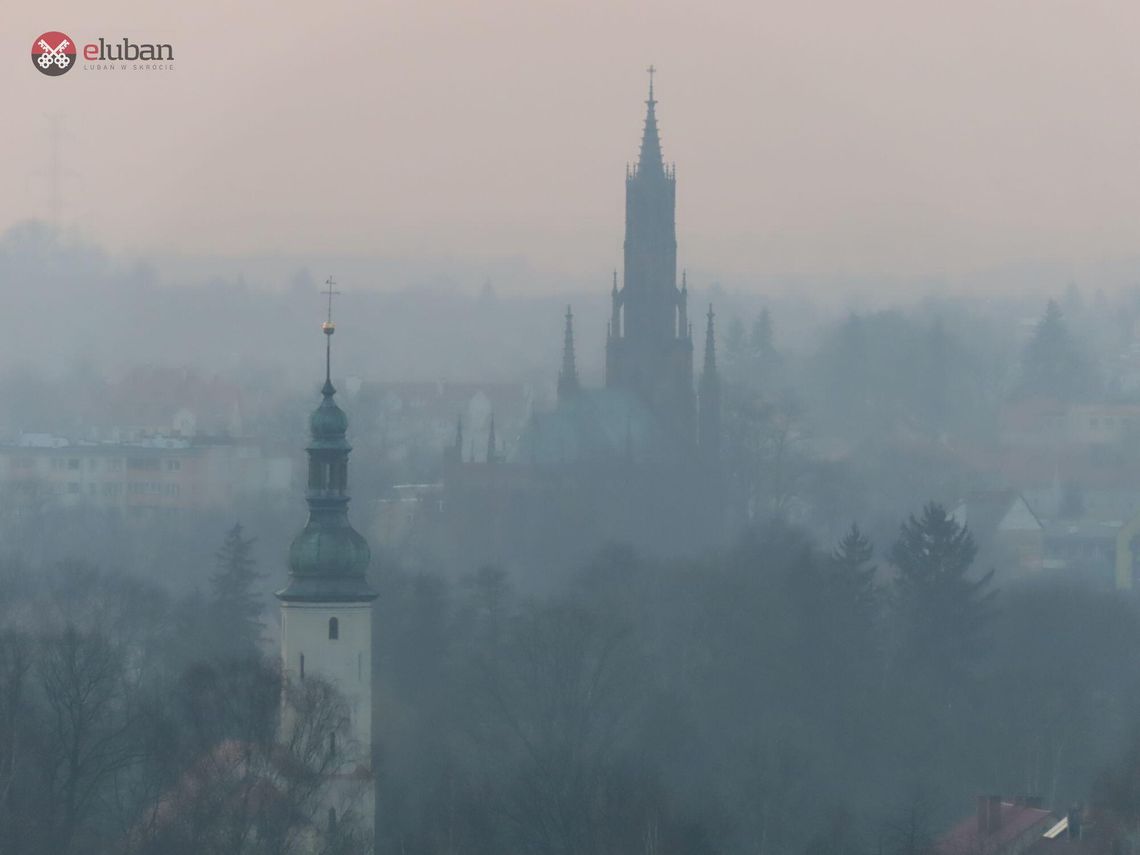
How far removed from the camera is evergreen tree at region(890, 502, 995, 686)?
268 ft

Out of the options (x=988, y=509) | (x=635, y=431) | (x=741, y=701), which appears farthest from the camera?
(x=635, y=431)

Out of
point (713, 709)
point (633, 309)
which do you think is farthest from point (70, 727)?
point (633, 309)

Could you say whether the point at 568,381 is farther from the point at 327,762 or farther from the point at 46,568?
the point at 327,762

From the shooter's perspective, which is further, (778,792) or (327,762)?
(778,792)

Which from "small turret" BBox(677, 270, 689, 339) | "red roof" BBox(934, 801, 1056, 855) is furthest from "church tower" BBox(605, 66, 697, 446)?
"red roof" BBox(934, 801, 1056, 855)

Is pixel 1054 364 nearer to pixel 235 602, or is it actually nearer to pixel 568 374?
pixel 568 374

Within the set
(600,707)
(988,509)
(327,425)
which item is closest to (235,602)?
(600,707)

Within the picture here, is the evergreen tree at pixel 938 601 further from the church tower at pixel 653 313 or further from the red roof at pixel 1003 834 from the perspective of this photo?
the church tower at pixel 653 313

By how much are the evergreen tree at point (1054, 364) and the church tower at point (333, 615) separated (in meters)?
85.6

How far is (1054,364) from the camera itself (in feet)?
491

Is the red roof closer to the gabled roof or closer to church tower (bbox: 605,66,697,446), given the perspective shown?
the gabled roof

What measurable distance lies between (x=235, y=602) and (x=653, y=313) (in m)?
39.9

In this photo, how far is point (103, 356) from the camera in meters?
139

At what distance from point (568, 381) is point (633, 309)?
7.78 ft
